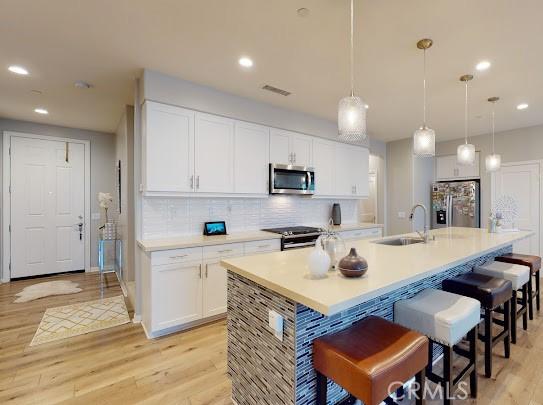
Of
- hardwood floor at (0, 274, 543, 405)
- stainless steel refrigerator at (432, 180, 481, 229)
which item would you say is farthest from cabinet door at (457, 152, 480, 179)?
hardwood floor at (0, 274, 543, 405)

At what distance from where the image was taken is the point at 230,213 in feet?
12.4

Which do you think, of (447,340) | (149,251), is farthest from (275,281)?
(149,251)

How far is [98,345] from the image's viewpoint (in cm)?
255

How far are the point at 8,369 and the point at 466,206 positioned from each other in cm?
708

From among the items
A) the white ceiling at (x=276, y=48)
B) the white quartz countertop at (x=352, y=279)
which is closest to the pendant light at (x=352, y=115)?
the white ceiling at (x=276, y=48)

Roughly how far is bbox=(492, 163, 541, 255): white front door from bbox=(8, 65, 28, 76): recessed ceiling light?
24.4ft

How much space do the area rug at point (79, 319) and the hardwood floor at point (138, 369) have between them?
106 mm

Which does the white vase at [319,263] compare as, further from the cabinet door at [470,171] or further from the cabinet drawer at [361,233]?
the cabinet door at [470,171]

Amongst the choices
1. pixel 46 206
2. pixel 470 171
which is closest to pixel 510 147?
pixel 470 171

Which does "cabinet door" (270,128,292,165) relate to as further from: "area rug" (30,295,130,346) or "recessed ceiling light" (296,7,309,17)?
"area rug" (30,295,130,346)

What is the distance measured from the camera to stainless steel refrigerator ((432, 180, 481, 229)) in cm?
552

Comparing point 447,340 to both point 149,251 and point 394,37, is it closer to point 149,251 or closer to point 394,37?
point 394,37

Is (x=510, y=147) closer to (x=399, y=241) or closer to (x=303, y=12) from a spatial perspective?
(x=399, y=241)

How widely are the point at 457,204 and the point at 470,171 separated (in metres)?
0.72
